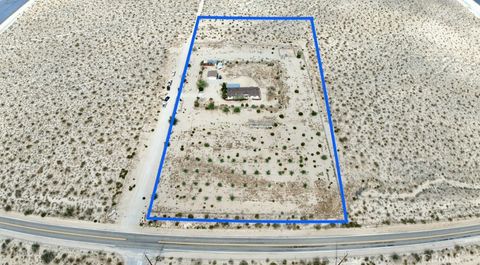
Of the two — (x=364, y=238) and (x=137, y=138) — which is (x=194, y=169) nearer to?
(x=137, y=138)

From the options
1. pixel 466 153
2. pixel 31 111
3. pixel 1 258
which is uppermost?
pixel 31 111

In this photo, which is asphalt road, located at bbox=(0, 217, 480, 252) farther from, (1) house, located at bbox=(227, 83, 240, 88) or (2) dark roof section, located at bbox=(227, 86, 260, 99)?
(1) house, located at bbox=(227, 83, 240, 88)

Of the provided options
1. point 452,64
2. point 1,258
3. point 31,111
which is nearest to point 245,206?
point 1,258

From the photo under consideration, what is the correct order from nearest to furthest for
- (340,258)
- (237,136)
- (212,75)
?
(340,258), (237,136), (212,75)

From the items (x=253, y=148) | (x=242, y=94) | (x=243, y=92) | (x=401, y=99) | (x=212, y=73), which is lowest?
→ (x=253, y=148)

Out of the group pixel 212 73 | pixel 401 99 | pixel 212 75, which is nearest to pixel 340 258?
pixel 401 99

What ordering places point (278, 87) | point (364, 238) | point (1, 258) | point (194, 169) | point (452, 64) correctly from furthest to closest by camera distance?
1. point (452, 64)
2. point (278, 87)
3. point (194, 169)
4. point (364, 238)
5. point (1, 258)

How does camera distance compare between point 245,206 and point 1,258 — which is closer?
point 1,258

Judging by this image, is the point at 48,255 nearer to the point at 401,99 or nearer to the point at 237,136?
the point at 237,136
